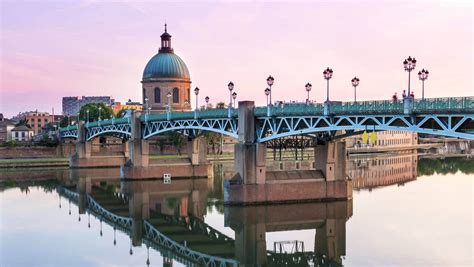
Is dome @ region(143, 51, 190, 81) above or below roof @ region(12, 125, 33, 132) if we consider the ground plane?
above

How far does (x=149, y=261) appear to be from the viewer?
36.9 metres

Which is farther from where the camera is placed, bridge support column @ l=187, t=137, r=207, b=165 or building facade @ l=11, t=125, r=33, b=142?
building facade @ l=11, t=125, r=33, b=142

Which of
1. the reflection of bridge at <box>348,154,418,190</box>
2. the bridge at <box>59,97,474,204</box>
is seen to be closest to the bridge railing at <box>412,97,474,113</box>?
the bridge at <box>59,97,474,204</box>

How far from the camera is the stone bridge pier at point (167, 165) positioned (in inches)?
3044

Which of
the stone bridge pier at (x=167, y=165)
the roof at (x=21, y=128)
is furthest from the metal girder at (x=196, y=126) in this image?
the roof at (x=21, y=128)

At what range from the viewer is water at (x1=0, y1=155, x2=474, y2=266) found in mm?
37250

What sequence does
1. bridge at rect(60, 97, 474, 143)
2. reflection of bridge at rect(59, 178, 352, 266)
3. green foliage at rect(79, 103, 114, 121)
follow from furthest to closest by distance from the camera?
green foliage at rect(79, 103, 114, 121) → reflection of bridge at rect(59, 178, 352, 266) → bridge at rect(60, 97, 474, 143)

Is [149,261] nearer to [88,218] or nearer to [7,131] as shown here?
[88,218]

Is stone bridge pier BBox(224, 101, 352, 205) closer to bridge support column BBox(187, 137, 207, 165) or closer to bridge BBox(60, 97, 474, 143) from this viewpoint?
bridge BBox(60, 97, 474, 143)

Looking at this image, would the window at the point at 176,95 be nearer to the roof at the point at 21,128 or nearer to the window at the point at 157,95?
the window at the point at 157,95

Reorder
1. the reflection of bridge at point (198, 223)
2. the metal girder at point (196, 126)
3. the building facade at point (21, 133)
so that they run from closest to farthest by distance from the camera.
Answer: the reflection of bridge at point (198, 223) < the metal girder at point (196, 126) < the building facade at point (21, 133)

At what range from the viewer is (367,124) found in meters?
45.8

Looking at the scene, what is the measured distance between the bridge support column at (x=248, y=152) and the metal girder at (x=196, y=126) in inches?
159

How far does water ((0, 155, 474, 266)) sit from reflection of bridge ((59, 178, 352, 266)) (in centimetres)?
8
